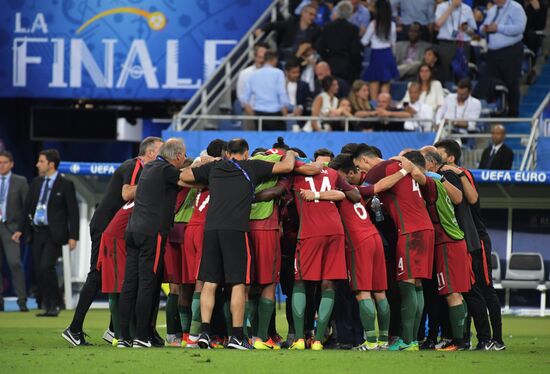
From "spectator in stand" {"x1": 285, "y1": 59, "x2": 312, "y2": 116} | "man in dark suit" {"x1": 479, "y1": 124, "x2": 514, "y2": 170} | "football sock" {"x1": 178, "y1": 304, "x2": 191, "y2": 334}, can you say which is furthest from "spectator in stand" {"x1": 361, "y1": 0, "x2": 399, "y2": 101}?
"football sock" {"x1": 178, "y1": 304, "x2": 191, "y2": 334}

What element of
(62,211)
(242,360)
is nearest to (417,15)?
(62,211)

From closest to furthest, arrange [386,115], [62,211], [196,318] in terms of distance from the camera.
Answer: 1. [196,318]
2. [62,211]
3. [386,115]

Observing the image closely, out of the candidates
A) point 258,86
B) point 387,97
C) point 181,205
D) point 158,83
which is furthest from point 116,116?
point 181,205

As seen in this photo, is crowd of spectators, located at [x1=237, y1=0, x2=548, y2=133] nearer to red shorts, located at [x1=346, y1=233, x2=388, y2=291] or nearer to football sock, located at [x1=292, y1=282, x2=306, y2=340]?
red shorts, located at [x1=346, y1=233, x2=388, y2=291]

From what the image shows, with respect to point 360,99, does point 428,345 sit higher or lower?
lower

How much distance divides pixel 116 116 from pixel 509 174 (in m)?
9.27

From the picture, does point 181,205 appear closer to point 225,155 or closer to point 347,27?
point 225,155

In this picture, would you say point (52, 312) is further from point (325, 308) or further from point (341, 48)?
point (341, 48)

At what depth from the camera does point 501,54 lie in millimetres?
23375

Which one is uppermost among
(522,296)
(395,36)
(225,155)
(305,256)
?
(395,36)

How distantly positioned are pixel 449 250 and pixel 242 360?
3.01 meters

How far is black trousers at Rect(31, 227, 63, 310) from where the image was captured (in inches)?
750

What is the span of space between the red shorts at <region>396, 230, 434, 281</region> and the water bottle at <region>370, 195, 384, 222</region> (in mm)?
515

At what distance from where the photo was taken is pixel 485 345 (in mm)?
14258
